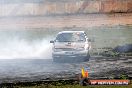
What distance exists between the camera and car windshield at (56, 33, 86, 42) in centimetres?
2397

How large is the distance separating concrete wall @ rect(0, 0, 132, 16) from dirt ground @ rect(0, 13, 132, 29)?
4.47 ft

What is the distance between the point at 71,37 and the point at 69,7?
85.1 ft

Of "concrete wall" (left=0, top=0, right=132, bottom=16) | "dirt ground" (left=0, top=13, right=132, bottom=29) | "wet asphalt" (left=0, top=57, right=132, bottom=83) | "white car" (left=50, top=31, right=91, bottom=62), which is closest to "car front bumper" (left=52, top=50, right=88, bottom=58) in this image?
"white car" (left=50, top=31, right=91, bottom=62)

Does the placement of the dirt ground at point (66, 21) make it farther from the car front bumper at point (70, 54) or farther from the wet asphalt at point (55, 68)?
the car front bumper at point (70, 54)

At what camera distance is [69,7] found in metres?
50.0

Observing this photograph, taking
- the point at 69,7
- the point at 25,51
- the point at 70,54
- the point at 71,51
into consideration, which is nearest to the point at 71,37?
the point at 71,51

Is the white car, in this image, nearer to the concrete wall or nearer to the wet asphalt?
the wet asphalt

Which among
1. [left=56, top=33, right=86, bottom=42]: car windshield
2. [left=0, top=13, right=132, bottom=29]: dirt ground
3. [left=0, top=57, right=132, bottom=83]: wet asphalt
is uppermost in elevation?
[left=56, top=33, right=86, bottom=42]: car windshield

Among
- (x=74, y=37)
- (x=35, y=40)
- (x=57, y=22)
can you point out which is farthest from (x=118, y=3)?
(x=74, y=37)

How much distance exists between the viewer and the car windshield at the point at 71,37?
24.0m

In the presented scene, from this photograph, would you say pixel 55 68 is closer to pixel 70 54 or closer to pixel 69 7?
pixel 70 54

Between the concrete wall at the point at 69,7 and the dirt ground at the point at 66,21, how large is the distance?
136 centimetres

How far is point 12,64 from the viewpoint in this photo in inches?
908

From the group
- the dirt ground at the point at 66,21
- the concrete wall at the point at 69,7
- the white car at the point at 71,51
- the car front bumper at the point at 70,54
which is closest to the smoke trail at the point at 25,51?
the white car at the point at 71,51
